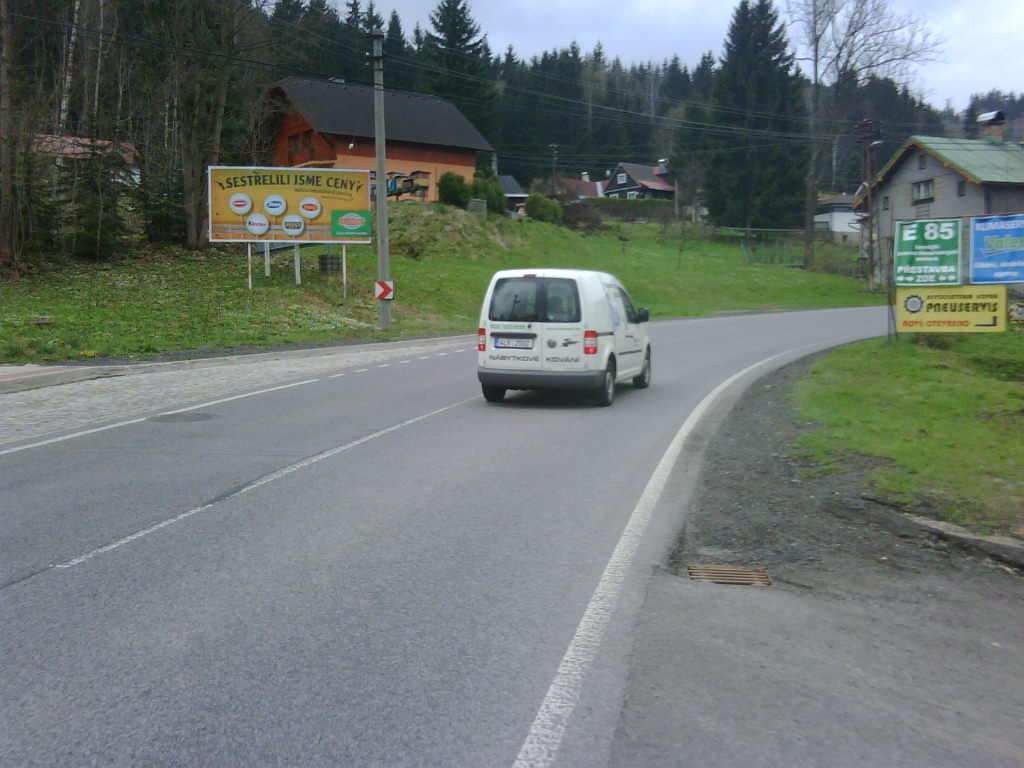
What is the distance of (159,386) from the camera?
16047mm

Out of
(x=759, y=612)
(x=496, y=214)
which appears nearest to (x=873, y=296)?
(x=496, y=214)

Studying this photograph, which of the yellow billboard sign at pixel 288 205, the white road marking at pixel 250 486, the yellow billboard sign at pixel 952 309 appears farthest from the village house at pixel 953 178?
the white road marking at pixel 250 486

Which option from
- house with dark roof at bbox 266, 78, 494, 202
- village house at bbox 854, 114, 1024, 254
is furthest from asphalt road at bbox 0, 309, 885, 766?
house with dark roof at bbox 266, 78, 494, 202

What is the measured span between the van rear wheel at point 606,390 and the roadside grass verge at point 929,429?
2.61 m

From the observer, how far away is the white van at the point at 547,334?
1353cm

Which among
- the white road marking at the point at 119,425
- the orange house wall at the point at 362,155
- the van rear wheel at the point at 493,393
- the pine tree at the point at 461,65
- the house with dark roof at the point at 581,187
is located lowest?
the white road marking at the point at 119,425

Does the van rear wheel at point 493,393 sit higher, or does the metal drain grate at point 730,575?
the van rear wheel at point 493,393

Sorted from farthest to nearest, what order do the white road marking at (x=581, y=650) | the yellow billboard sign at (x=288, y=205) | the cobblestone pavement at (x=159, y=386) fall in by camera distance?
the yellow billboard sign at (x=288, y=205) < the cobblestone pavement at (x=159, y=386) < the white road marking at (x=581, y=650)

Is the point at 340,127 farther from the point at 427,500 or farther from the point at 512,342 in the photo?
the point at 427,500

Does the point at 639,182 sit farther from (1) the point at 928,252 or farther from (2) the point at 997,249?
(2) the point at 997,249

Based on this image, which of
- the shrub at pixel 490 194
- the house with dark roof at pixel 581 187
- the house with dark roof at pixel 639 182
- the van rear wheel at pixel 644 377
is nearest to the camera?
the van rear wheel at pixel 644 377

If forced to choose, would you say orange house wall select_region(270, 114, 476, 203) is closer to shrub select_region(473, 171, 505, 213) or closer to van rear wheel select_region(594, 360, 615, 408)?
shrub select_region(473, 171, 505, 213)

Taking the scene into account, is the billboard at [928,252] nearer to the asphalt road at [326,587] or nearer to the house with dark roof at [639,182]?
the asphalt road at [326,587]

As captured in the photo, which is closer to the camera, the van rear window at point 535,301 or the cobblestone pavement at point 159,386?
the cobblestone pavement at point 159,386
